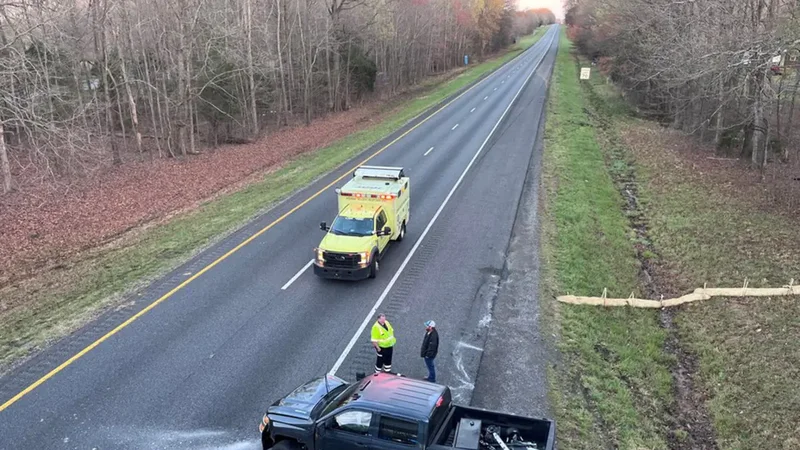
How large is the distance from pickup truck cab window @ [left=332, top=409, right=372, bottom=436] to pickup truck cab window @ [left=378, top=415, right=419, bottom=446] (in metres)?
0.22

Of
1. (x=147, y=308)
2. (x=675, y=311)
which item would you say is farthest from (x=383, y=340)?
(x=675, y=311)

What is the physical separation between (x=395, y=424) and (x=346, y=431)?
79cm

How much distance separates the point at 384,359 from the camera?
1156cm

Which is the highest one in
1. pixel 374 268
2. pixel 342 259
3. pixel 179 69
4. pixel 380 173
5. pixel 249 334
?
pixel 179 69

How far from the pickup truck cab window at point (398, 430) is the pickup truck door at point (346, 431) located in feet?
0.56

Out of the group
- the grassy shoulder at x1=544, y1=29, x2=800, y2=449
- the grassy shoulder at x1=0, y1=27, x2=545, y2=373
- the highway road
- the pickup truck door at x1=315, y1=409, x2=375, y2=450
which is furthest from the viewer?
the grassy shoulder at x1=0, y1=27, x2=545, y2=373

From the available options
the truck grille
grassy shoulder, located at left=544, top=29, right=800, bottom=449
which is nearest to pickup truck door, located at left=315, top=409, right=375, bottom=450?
grassy shoulder, located at left=544, top=29, right=800, bottom=449

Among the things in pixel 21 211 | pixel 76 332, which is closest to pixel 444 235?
pixel 76 332

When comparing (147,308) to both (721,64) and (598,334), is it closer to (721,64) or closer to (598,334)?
(598,334)

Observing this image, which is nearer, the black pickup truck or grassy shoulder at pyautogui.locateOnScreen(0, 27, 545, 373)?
the black pickup truck

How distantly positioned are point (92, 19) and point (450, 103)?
29060 mm

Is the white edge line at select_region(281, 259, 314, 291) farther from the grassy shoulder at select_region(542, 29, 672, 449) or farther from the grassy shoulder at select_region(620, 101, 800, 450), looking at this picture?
the grassy shoulder at select_region(620, 101, 800, 450)

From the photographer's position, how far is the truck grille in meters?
15.7

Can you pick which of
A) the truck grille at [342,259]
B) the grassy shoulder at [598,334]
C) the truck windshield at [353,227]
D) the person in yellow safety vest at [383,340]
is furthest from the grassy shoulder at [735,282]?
the truck windshield at [353,227]
